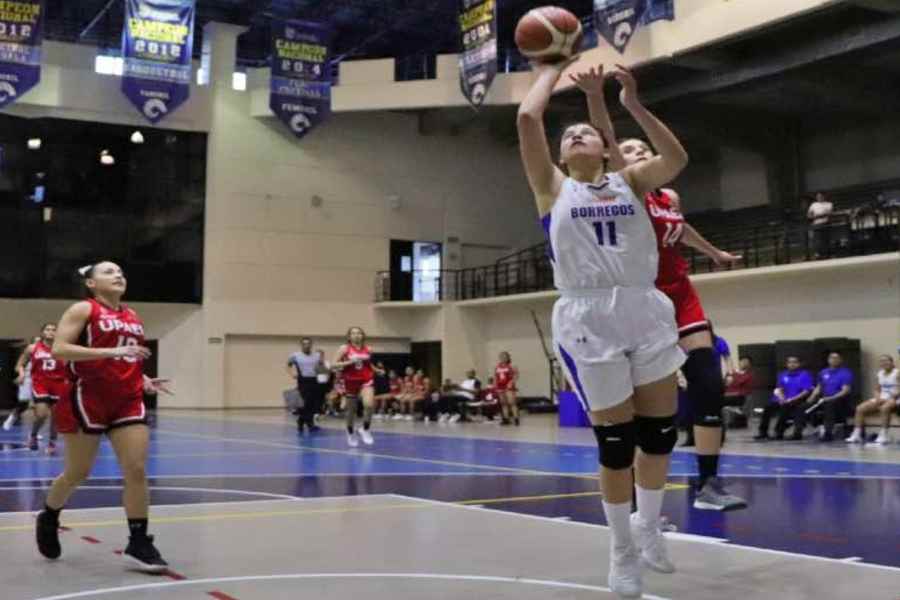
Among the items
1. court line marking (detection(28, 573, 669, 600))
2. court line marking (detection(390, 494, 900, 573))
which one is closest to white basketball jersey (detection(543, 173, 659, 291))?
court line marking (detection(28, 573, 669, 600))

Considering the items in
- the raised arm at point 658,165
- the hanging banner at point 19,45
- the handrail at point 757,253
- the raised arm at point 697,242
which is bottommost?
the raised arm at point 697,242

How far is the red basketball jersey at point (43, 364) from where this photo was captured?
12.8m

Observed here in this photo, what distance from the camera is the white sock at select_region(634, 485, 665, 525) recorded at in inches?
172

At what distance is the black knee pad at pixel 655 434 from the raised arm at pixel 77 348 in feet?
7.95

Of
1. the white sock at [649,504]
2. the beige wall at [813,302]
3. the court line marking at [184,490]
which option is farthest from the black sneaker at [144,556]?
the beige wall at [813,302]

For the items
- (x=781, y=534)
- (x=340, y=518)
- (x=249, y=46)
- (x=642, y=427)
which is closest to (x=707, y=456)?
(x=781, y=534)

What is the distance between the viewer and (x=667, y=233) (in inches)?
203

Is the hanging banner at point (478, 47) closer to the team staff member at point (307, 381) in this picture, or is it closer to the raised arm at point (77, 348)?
the team staff member at point (307, 381)

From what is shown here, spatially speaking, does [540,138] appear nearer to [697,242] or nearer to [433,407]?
[697,242]

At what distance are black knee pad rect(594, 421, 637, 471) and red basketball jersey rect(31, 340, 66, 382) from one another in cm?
1014

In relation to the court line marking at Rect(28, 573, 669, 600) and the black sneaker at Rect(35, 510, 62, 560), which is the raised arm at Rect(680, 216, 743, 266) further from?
the black sneaker at Rect(35, 510, 62, 560)

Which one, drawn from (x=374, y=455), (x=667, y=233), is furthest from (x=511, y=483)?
(x=667, y=233)

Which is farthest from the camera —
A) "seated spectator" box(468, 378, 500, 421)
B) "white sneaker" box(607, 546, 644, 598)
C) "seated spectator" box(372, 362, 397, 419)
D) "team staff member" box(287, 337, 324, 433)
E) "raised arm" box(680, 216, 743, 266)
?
"seated spectator" box(372, 362, 397, 419)

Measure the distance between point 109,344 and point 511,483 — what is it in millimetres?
4512
